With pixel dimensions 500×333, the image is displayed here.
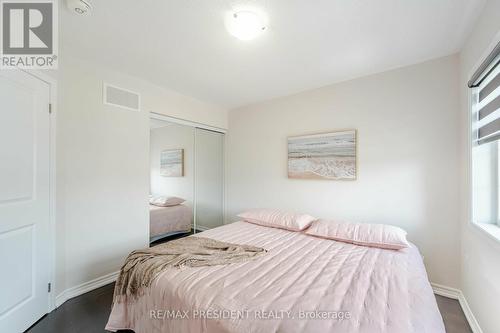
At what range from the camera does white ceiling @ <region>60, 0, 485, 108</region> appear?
150 centimetres

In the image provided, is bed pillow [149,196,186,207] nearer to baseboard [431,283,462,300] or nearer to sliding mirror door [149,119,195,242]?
sliding mirror door [149,119,195,242]

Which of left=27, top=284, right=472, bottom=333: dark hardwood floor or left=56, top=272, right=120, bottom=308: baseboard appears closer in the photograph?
left=27, top=284, right=472, bottom=333: dark hardwood floor

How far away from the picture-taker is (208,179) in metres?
3.64

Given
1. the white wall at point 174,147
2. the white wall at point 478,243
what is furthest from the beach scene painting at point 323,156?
the white wall at point 174,147

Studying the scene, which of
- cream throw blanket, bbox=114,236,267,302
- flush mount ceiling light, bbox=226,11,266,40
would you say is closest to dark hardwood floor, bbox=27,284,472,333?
cream throw blanket, bbox=114,236,267,302

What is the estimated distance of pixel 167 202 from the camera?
3.07 metres

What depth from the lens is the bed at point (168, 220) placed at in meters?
2.86

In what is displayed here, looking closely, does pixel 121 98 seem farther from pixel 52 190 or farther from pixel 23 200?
pixel 23 200

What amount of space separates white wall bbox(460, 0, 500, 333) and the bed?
319cm

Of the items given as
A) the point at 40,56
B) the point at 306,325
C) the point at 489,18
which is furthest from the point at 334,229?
the point at 40,56

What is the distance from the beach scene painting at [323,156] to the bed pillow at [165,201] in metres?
1.73

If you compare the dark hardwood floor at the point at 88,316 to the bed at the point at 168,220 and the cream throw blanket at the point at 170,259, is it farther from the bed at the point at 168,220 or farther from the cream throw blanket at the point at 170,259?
the bed at the point at 168,220

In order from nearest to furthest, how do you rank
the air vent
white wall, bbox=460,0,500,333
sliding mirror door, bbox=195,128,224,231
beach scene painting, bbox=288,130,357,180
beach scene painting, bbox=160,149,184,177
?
white wall, bbox=460,0,500,333, the air vent, beach scene painting, bbox=288,130,357,180, beach scene painting, bbox=160,149,184,177, sliding mirror door, bbox=195,128,224,231

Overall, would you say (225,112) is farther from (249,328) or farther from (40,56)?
(249,328)
